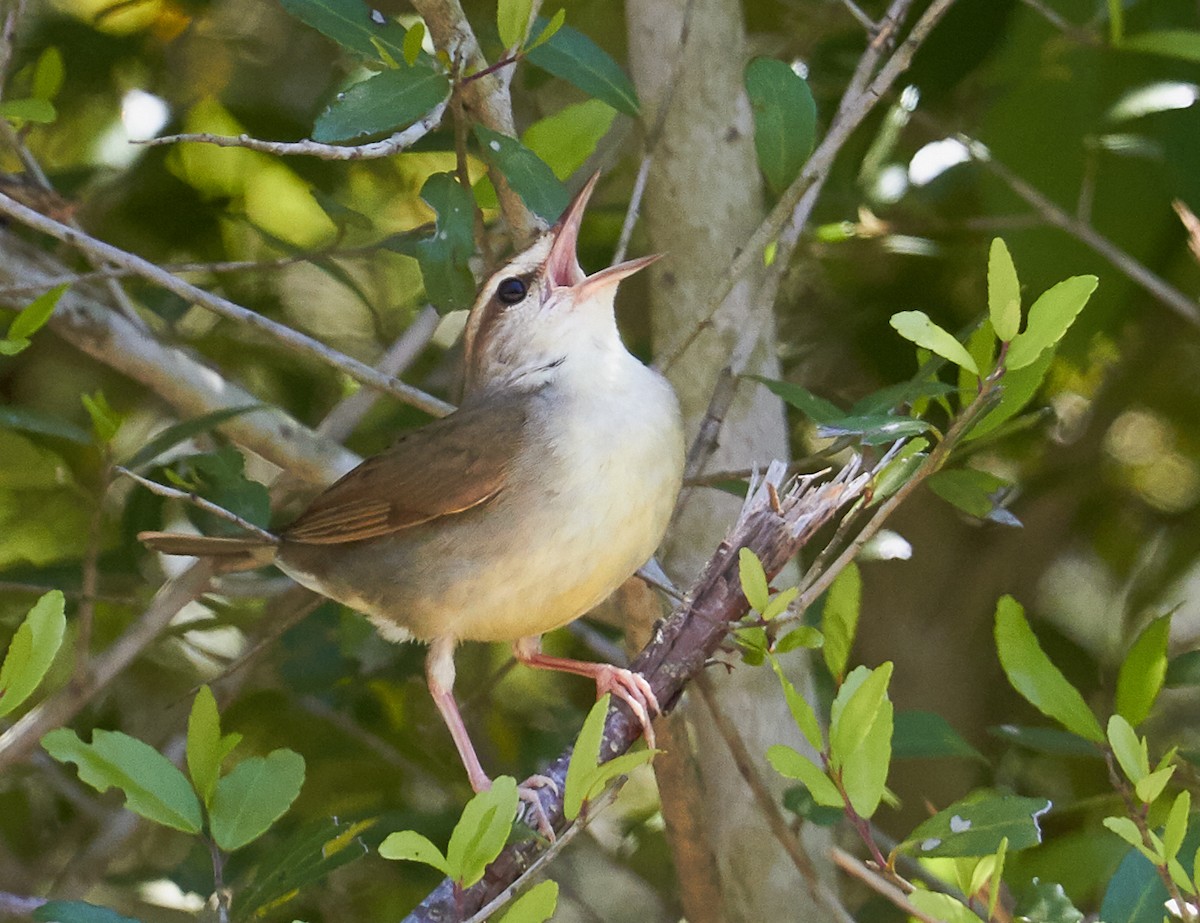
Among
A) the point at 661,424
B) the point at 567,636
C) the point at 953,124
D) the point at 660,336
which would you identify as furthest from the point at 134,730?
the point at 953,124

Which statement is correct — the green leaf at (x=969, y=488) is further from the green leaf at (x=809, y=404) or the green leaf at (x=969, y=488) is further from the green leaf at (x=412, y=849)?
the green leaf at (x=412, y=849)

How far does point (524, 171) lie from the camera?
3.06 meters

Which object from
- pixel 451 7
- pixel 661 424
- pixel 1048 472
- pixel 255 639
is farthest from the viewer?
pixel 1048 472

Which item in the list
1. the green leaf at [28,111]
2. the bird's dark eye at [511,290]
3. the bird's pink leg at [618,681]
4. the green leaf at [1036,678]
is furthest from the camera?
the bird's dark eye at [511,290]

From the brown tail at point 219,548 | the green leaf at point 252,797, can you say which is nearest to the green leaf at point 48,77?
the brown tail at point 219,548

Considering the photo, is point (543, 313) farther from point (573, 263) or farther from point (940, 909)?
point (940, 909)

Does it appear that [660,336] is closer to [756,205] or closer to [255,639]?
[756,205]

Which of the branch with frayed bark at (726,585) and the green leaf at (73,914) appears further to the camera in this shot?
the branch with frayed bark at (726,585)

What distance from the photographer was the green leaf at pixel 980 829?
2.51 meters

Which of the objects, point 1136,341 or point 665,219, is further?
point 1136,341

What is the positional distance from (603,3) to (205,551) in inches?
87.1

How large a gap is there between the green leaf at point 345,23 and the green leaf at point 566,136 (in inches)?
17.8

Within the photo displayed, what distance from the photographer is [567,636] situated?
5.11 m

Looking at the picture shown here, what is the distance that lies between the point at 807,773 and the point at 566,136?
172cm
